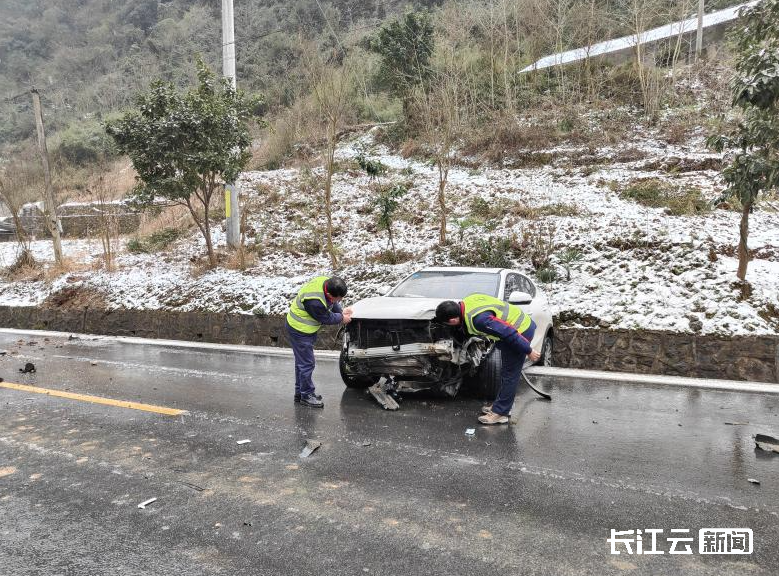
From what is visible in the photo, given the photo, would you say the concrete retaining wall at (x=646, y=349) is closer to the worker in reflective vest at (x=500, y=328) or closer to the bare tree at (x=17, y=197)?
the worker in reflective vest at (x=500, y=328)

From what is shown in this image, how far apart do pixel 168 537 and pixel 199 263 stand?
12580 mm

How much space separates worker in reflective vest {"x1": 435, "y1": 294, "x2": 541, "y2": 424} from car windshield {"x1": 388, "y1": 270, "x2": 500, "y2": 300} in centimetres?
126

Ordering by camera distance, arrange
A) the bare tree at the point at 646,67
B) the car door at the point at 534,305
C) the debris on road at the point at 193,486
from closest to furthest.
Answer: the debris on road at the point at 193,486 < the car door at the point at 534,305 < the bare tree at the point at 646,67

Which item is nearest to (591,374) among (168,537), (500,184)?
(168,537)

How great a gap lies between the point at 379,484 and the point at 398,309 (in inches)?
92.7

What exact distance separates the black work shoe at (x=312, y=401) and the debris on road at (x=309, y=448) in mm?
1211

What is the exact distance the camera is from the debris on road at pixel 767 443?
4602 millimetres

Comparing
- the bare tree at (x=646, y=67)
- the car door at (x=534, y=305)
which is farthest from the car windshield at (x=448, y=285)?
the bare tree at (x=646, y=67)

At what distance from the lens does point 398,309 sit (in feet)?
19.9

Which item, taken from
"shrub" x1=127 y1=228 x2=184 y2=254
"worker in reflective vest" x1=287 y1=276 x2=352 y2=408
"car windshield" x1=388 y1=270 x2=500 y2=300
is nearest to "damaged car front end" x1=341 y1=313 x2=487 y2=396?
"worker in reflective vest" x1=287 y1=276 x2=352 y2=408

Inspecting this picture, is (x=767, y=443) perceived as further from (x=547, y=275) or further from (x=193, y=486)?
(x=547, y=275)

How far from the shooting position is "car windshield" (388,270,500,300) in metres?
6.77

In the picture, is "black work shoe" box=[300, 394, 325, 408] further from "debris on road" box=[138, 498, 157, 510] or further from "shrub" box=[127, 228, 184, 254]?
"shrub" box=[127, 228, 184, 254]

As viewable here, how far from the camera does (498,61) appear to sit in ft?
70.7
